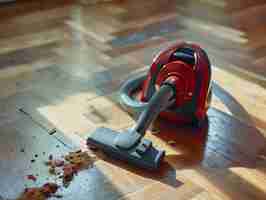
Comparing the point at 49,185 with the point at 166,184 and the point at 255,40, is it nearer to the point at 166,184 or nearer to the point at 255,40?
the point at 166,184

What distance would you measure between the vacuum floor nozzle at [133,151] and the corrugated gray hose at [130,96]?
17cm

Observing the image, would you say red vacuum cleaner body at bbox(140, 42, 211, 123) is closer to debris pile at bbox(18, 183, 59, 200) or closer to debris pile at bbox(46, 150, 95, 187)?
debris pile at bbox(46, 150, 95, 187)

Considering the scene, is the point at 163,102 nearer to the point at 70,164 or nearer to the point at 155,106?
the point at 155,106

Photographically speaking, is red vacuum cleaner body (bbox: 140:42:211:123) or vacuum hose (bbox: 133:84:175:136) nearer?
vacuum hose (bbox: 133:84:175:136)

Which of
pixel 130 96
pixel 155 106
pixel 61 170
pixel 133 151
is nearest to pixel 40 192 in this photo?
pixel 61 170

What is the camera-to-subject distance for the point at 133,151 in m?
1.44

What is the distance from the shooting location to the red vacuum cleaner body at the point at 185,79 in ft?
5.24

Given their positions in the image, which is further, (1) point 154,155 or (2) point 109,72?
(2) point 109,72

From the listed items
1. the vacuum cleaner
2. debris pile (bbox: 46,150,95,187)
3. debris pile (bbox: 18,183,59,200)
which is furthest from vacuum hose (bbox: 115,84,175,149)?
debris pile (bbox: 18,183,59,200)

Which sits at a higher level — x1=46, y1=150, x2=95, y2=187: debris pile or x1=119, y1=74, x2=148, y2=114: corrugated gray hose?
x1=119, y1=74, x2=148, y2=114: corrugated gray hose

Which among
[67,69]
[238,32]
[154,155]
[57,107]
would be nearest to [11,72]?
[67,69]

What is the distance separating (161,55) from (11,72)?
69cm

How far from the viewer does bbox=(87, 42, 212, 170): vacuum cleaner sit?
1.45 metres

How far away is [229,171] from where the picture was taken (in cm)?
145
